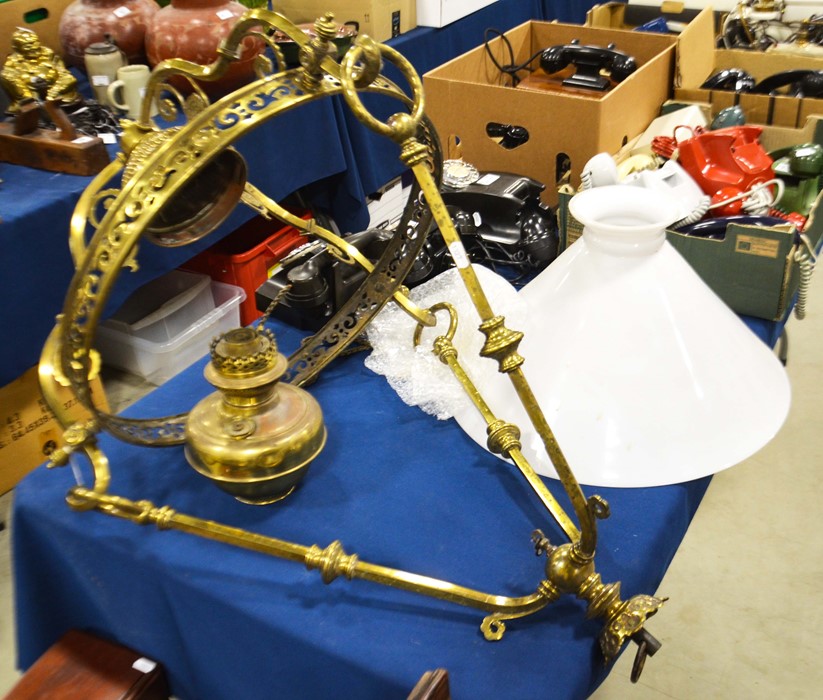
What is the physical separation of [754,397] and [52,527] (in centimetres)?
78

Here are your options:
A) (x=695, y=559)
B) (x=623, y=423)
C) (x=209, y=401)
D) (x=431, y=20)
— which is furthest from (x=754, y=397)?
(x=431, y=20)

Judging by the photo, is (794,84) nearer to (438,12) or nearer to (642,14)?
(642,14)

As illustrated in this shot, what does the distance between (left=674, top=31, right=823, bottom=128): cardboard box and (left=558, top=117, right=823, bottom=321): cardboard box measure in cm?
54

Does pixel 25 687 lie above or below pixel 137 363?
above

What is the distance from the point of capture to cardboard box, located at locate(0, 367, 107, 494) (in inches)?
60.4

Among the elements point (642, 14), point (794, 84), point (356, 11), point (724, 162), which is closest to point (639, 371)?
point (724, 162)

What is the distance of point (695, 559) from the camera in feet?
4.93

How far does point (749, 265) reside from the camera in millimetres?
1051

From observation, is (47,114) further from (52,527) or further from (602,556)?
(602,556)

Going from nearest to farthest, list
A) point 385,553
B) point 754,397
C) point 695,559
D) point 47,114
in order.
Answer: point 385,553 < point 754,397 < point 695,559 < point 47,114

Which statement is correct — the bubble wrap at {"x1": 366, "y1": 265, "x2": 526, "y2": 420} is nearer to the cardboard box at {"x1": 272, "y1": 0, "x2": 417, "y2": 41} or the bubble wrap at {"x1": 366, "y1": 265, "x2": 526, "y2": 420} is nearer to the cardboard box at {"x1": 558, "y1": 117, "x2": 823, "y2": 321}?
the cardboard box at {"x1": 558, "y1": 117, "x2": 823, "y2": 321}

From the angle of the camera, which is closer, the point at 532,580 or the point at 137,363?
the point at 532,580

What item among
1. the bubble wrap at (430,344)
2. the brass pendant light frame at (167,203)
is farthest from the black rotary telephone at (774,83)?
the brass pendant light frame at (167,203)

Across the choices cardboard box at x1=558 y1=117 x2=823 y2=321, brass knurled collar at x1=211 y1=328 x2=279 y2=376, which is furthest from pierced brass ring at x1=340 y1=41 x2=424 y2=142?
cardboard box at x1=558 y1=117 x2=823 y2=321
